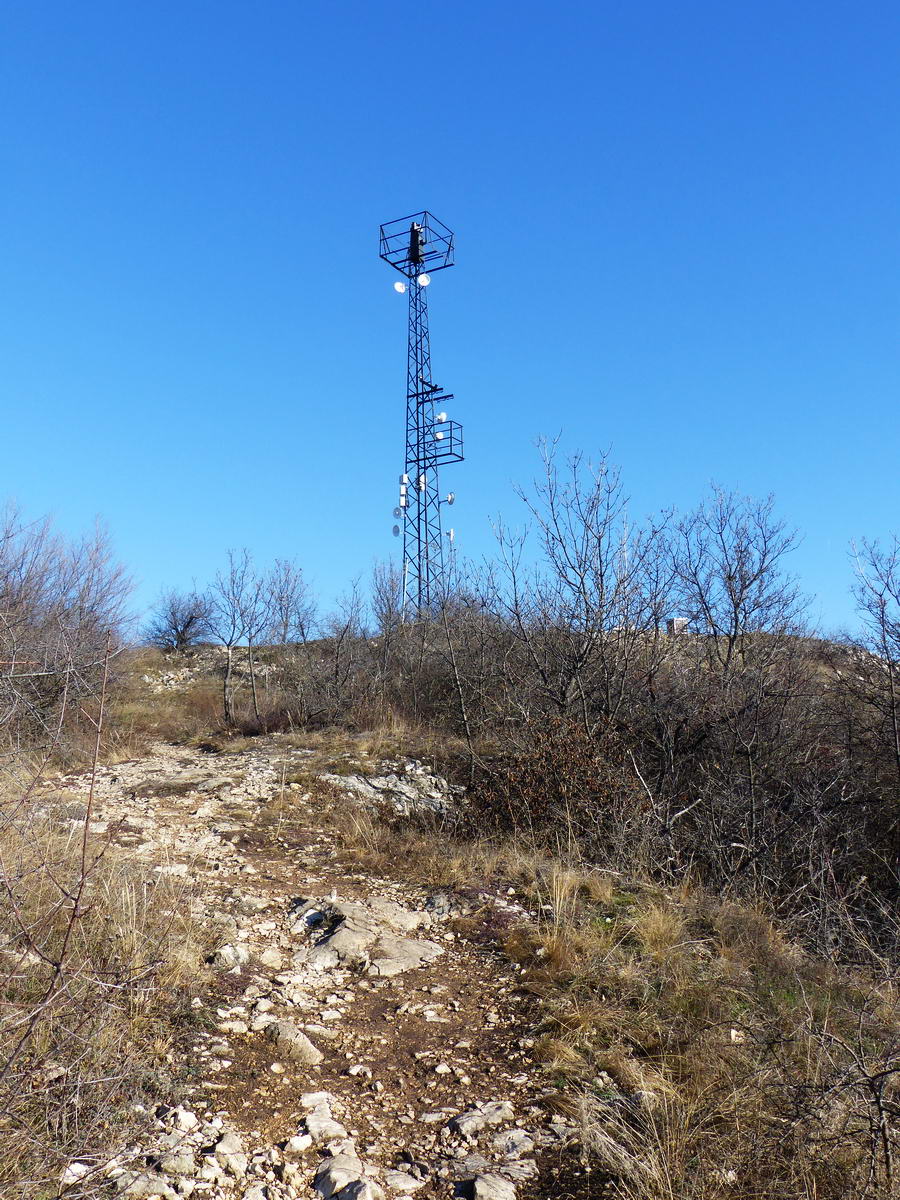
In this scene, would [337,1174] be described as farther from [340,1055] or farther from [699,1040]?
[699,1040]

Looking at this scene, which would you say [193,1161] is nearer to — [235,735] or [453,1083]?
[453,1083]

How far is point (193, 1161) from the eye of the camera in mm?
2844

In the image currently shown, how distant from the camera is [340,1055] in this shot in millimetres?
3801

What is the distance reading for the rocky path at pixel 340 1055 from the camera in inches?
114

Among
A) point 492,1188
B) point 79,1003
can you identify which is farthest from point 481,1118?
point 79,1003

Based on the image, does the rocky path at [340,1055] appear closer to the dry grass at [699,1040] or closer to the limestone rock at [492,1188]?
the limestone rock at [492,1188]

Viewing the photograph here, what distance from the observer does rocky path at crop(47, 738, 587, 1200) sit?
2887 millimetres

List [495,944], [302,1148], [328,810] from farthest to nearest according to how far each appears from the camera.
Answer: [328,810] < [495,944] < [302,1148]

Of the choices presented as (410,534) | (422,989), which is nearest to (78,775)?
(422,989)

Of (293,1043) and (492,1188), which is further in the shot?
(293,1043)

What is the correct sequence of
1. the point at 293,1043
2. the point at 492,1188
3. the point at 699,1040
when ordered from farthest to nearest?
1. the point at 293,1043
2. the point at 699,1040
3. the point at 492,1188

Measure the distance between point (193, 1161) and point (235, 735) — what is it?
13642 mm

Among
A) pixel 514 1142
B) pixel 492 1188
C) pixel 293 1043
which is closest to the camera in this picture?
pixel 492 1188

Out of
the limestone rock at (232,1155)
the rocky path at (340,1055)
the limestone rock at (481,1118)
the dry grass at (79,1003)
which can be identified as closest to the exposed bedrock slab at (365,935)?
the rocky path at (340,1055)
